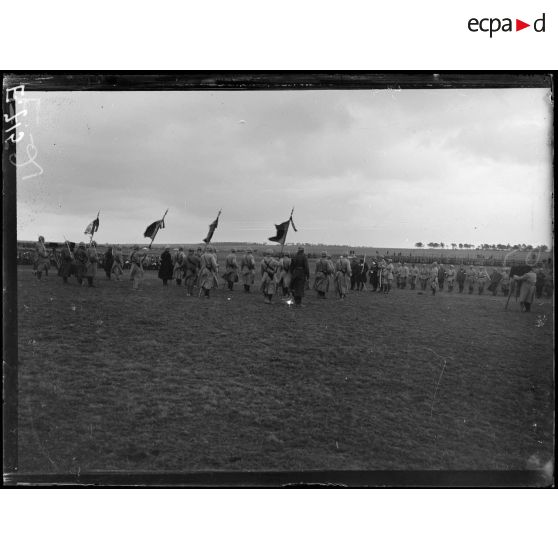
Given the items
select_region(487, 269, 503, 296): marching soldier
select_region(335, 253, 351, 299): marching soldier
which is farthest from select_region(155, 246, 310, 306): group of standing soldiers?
select_region(487, 269, 503, 296): marching soldier

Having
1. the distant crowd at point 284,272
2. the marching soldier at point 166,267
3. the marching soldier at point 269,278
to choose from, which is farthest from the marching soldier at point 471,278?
the marching soldier at point 166,267

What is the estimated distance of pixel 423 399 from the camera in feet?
10.5

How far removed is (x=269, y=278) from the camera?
12.5ft

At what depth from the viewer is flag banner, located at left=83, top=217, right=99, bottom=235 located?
329 cm

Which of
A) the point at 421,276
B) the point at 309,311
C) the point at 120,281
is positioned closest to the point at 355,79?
the point at 421,276

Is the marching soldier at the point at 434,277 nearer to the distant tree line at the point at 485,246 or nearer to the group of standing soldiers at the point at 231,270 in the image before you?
the distant tree line at the point at 485,246

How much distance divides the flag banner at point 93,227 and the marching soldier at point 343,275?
2.44 meters

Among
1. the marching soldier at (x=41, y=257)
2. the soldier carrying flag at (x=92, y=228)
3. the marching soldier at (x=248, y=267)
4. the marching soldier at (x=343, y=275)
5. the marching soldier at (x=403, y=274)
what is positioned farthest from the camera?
the marching soldier at (x=403, y=274)

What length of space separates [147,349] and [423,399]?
8.88 ft

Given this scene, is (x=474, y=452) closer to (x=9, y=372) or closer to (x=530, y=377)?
(x=530, y=377)

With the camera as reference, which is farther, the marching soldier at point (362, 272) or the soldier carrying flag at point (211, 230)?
the marching soldier at point (362, 272)

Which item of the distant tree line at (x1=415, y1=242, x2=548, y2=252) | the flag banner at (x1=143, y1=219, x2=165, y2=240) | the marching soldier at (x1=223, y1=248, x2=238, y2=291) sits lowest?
the marching soldier at (x1=223, y1=248, x2=238, y2=291)

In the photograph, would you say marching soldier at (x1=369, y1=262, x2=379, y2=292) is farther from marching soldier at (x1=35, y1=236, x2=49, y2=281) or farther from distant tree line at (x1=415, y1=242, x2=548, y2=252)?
marching soldier at (x1=35, y1=236, x2=49, y2=281)

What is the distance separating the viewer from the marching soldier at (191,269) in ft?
11.4
